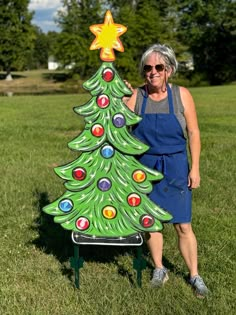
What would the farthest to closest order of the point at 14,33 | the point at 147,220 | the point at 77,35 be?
the point at 14,33 < the point at 77,35 < the point at 147,220

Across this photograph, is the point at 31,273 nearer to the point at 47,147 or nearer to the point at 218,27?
the point at 47,147

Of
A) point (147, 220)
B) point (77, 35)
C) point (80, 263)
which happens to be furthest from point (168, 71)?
point (77, 35)

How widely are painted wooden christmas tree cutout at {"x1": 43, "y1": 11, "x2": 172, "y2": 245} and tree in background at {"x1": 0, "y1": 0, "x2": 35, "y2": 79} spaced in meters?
62.2

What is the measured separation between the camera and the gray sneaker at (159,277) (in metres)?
3.85

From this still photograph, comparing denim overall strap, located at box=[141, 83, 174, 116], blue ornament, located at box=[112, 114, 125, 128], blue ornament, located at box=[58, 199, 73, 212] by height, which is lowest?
blue ornament, located at box=[58, 199, 73, 212]

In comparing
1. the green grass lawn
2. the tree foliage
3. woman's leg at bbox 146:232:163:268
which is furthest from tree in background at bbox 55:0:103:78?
woman's leg at bbox 146:232:163:268

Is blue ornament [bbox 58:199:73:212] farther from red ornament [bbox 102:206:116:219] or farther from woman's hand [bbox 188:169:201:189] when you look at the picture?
woman's hand [bbox 188:169:201:189]

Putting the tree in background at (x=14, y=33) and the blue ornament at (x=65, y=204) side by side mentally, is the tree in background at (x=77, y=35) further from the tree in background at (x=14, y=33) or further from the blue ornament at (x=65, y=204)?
the blue ornament at (x=65, y=204)

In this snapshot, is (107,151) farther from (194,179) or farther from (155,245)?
(155,245)

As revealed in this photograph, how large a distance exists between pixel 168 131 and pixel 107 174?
495mm

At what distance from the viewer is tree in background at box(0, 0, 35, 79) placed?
6369 centimetres

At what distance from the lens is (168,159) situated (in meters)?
3.60

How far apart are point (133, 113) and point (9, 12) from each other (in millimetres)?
65377

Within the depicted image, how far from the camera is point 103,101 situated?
3.52 meters
